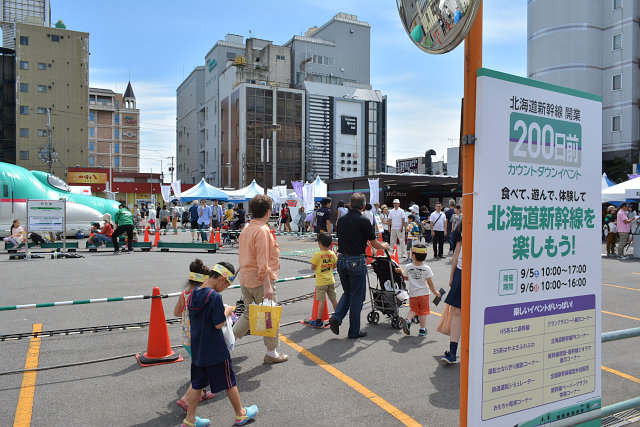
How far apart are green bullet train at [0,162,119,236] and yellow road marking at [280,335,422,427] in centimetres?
2079

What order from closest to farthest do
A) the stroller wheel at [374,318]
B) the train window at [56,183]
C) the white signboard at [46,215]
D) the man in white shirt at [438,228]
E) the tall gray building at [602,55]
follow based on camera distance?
1. the stroller wheel at [374,318]
2. the man in white shirt at [438,228]
3. the white signboard at [46,215]
4. the train window at [56,183]
5. the tall gray building at [602,55]

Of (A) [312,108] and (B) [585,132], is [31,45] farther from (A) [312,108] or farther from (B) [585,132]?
(B) [585,132]

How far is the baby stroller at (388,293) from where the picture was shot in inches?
270

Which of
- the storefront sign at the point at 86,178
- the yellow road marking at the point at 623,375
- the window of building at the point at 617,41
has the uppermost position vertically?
the window of building at the point at 617,41

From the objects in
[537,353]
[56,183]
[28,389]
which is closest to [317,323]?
[28,389]

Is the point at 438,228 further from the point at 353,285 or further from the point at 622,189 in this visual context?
the point at 353,285

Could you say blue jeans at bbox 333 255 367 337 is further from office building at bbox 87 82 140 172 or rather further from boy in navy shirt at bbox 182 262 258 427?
office building at bbox 87 82 140 172

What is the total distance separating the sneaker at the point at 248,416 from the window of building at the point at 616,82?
48.7 metres

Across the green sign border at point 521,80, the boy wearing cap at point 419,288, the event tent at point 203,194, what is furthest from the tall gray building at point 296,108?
the green sign border at point 521,80

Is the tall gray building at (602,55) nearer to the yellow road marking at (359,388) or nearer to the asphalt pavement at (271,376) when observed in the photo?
the asphalt pavement at (271,376)

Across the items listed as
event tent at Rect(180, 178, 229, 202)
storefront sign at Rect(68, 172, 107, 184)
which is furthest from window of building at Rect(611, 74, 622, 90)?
storefront sign at Rect(68, 172, 107, 184)

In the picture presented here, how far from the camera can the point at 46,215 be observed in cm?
1645

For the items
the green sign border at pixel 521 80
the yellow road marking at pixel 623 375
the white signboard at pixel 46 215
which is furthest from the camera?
the white signboard at pixel 46 215

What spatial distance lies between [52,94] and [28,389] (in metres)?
85.6
